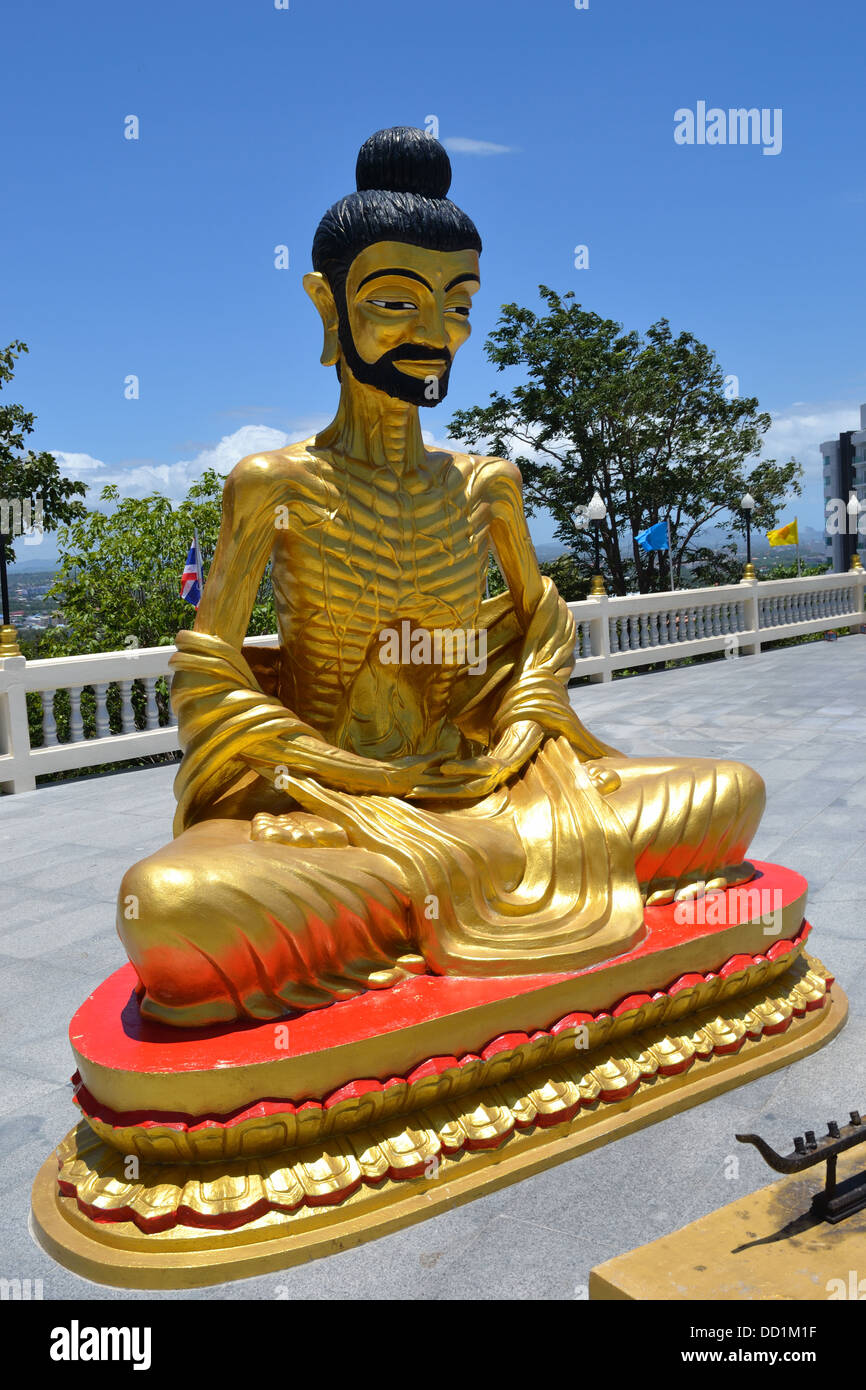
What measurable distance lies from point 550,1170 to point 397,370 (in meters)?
2.40

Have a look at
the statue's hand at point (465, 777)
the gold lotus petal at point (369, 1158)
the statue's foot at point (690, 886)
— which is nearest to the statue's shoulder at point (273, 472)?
the statue's hand at point (465, 777)

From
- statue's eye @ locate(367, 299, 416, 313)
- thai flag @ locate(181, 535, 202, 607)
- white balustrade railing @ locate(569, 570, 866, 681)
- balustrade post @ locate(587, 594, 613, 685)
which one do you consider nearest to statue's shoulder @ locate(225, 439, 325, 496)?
statue's eye @ locate(367, 299, 416, 313)

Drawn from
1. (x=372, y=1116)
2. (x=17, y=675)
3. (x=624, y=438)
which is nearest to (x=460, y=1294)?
(x=372, y=1116)

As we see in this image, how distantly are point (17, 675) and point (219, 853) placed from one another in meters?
5.78

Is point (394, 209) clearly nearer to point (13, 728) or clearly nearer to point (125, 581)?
point (13, 728)

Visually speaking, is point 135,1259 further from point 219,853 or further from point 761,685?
point 761,685

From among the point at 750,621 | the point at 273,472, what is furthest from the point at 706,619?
the point at 273,472

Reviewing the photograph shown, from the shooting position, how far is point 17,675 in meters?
8.00

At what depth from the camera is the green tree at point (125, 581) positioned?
13266 millimetres

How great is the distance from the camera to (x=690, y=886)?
11.8 feet

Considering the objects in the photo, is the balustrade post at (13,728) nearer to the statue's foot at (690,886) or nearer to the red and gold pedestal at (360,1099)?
the red and gold pedestal at (360,1099)

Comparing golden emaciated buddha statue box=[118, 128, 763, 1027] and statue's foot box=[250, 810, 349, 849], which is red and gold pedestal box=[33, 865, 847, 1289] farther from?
statue's foot box=[250, 810, 349, 849]

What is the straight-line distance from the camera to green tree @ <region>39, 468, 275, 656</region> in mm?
13266
